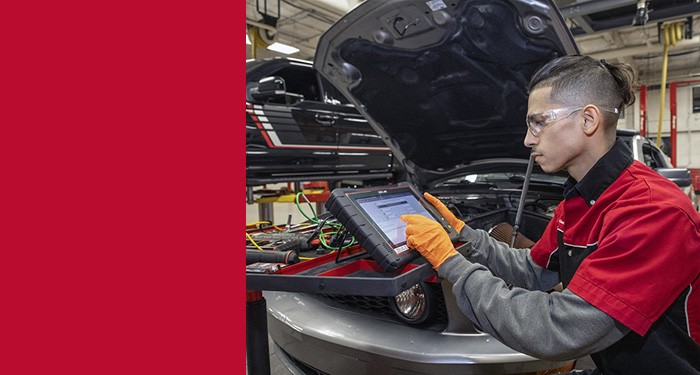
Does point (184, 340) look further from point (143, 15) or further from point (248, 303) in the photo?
point (248, 303)

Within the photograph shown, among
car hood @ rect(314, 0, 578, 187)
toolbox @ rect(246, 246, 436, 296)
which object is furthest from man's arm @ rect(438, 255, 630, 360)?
car hood @ rect(314, 0, 578, 187)

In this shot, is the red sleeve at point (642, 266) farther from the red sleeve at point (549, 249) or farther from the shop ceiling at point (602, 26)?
the shop ceiling at point (602, 26)

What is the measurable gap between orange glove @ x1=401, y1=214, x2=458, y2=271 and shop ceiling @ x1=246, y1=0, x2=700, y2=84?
15.6 ft

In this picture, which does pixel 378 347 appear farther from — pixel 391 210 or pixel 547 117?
pixel 547 117

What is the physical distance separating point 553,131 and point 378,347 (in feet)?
2.88

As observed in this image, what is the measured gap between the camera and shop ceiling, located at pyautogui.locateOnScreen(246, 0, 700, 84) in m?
5.34

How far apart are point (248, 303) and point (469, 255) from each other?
0.71 meters

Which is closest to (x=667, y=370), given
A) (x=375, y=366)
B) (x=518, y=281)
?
(x=518, y=281)

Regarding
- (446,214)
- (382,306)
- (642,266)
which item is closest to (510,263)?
(446,214)

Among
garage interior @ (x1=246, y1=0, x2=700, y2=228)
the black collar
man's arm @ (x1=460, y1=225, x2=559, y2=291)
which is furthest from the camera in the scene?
garage interior @ (x1=246, y1=0, x2=700, y2=228)

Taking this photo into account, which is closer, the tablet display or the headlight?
the tablet display

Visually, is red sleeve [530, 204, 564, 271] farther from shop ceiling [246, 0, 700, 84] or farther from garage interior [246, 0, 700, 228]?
shop ceiling [246, 0, 700, 84]

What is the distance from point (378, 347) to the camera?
163 cm

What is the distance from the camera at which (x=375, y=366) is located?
1.63 m
